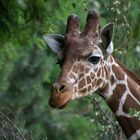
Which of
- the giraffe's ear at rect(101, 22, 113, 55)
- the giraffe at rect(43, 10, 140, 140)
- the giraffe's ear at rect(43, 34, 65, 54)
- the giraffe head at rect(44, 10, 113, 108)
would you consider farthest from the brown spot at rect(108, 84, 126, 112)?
the giraffe's ear at rect(43, 34, 65, 54)

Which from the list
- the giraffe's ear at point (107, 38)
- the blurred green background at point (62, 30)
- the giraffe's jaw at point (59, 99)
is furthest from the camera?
the blurred green background at point (62, 30)

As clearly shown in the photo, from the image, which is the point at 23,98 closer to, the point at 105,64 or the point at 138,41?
the point at 138,41

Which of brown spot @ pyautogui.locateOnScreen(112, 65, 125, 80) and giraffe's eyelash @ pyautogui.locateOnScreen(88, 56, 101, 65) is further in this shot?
brown spot @ pyautogui.locateOnScreen(112, 65, 125, 80)

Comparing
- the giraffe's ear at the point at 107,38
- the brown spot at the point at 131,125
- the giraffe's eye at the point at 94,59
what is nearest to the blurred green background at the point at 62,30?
the brown spot at the point at 131,125

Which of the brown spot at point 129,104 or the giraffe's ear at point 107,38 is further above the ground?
the giraffe's ear at point 107,38

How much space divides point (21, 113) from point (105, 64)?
1106 cm

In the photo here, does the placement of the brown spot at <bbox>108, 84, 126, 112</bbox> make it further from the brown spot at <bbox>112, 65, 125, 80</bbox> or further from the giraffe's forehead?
the giraffe's forehead

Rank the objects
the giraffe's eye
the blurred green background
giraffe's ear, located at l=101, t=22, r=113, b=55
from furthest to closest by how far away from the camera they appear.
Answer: the blurred green background → giraffe's ear, located at l=101, t=22, r=113, b=55 → the giraffe's eye

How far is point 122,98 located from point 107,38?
592 millimetres

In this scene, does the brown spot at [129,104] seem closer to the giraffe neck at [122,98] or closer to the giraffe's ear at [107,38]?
the giraffe neck at [122,98]

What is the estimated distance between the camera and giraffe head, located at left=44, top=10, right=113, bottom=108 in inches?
348

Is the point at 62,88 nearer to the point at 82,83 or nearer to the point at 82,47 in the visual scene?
the point at 82,83

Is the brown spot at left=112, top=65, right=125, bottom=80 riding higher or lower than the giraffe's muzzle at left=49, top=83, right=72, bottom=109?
higher

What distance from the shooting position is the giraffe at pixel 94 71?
8.88 m
